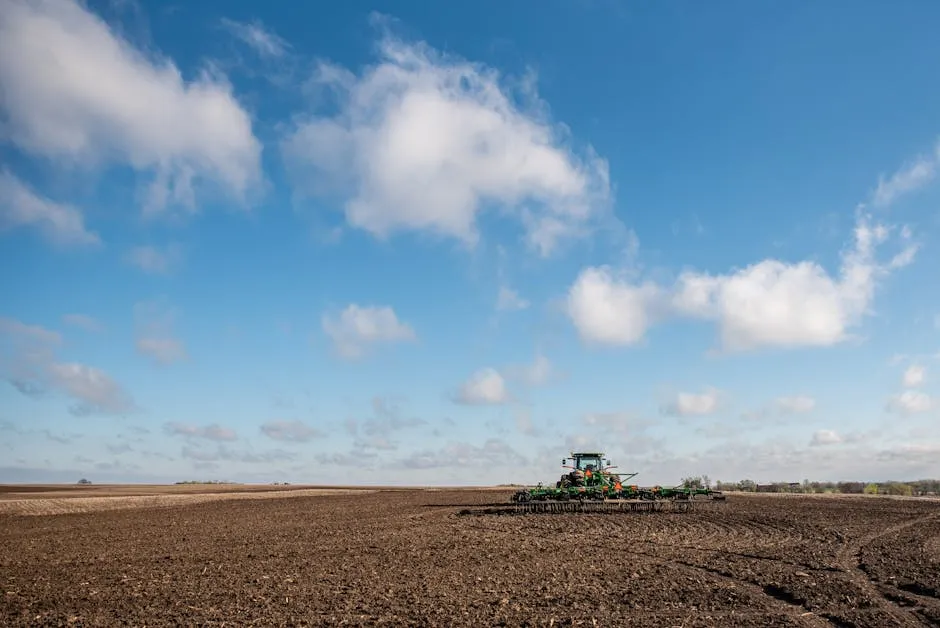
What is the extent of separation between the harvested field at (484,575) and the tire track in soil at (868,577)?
0.05 meters

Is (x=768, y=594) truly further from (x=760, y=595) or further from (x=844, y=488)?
(x=844, y=488)

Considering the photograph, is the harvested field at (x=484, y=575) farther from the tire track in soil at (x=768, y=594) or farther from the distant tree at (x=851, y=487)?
the distant tree at (x=851, y=487)

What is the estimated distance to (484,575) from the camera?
14930 millimetres

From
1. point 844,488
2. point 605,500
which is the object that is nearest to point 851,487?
point 844,488

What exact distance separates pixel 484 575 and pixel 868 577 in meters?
8.55

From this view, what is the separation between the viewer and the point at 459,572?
50.5 feet

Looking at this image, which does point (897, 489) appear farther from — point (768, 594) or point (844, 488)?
point (768, 594)

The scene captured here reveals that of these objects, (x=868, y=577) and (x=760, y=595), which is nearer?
(x=760, y=595)

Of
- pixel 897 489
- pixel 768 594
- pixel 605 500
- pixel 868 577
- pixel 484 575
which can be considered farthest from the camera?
pixel 897 489

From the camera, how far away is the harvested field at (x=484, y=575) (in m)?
11.3

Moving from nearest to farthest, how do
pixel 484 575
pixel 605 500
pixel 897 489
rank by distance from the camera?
pixel 484 575 < pixel 605 500 < pixel 897 489

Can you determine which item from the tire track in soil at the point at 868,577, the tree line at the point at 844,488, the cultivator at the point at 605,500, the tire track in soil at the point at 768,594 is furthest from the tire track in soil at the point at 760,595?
the tree line at the point at 844,488

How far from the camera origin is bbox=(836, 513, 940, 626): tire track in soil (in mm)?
10953

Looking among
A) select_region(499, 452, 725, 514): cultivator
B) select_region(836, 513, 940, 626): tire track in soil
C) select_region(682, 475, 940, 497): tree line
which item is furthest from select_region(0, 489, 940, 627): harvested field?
select_region(682, 475, 940, 497): tree line
